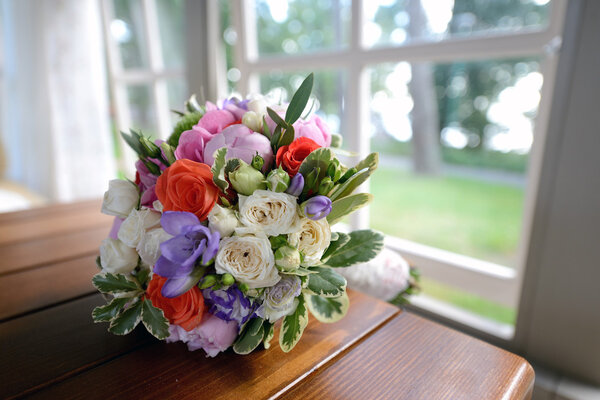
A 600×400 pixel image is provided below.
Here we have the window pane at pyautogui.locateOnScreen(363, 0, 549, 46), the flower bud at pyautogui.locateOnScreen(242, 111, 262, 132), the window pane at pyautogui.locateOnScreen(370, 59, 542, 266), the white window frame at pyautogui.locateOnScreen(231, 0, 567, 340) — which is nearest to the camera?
the flower bud at pyautogui.locateOnScreen(242, 111, 262, 132)

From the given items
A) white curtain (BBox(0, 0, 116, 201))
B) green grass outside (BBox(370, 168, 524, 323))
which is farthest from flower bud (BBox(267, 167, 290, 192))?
green grass outside (BBox(370, 168, 524, 323))

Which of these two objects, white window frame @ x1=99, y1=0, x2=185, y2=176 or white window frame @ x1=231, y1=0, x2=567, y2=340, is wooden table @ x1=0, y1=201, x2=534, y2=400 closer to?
white window frame @ x1=231, y1=0, x2=567, y2=340

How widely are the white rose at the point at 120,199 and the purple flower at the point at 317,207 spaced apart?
27 centimetres

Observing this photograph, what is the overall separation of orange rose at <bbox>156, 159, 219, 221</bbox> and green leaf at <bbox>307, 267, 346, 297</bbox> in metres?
0.17

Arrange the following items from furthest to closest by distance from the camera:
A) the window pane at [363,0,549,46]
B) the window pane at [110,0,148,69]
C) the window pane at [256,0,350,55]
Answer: the window pane at [110,0,148,69], the window pane at [256,0,350,55], the window pane at [363,0,549,46]

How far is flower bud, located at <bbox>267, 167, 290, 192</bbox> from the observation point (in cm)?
46

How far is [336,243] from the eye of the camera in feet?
1.75

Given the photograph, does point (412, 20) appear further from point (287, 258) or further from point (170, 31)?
point (170, 31)

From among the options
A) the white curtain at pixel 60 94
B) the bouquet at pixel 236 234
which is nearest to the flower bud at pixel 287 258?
the bouquet at pixel 236 234

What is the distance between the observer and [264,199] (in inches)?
17.9

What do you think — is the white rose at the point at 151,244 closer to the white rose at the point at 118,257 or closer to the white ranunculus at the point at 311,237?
the white rose at the point at 118,257

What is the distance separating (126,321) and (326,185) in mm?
335

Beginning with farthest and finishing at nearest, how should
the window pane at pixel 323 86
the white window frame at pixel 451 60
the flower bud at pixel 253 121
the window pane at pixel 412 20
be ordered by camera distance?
1. the window pane at pixel 323 86
2. the window pane at pixel 412 20
3. the white window frame at pixel 451 60
4. the flower bud at pixel 253 121

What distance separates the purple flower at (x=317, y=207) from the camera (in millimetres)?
454
